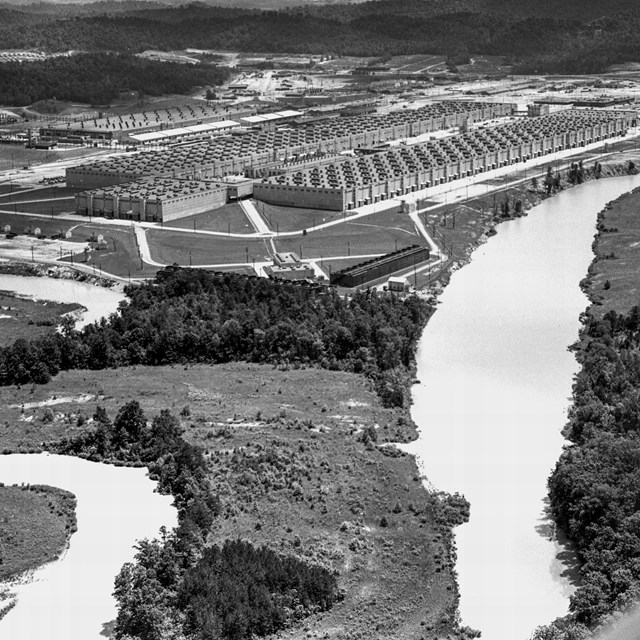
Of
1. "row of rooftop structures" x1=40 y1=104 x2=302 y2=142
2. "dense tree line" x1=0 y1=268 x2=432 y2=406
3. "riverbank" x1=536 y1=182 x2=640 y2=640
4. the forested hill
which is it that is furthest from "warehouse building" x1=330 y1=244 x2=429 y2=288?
the forested hill

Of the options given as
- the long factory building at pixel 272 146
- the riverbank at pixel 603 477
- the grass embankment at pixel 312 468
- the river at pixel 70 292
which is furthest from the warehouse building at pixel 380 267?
the long factory building at pixel 272 146

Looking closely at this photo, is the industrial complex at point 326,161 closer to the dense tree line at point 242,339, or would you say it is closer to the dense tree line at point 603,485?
the dense tree line at point 242,339

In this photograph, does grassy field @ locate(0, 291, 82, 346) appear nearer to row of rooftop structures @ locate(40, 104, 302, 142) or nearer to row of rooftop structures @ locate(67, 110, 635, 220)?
row of rooftop structures @ locate(67, 110, 635, 220)

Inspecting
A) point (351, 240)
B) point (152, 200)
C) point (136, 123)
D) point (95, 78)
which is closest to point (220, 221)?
point (152, 200)

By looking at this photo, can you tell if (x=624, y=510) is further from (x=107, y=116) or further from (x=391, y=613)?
(x=107, y=116)

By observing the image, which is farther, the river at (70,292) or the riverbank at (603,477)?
the river at (70,292)

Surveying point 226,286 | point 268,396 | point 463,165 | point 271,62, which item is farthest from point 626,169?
point 271,62
